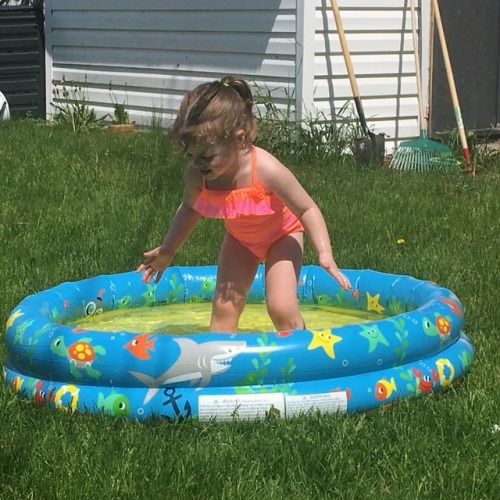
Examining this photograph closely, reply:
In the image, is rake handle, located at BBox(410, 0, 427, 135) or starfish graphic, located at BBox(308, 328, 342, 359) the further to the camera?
rake handle, located at BBox(410, 0, 427, 135)

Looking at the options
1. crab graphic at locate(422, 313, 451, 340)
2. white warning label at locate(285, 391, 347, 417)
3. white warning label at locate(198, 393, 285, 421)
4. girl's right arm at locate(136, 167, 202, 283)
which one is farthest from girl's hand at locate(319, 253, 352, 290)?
girl's right arm at locate(136, 167, 202, 283)

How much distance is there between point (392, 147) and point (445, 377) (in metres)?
6.17

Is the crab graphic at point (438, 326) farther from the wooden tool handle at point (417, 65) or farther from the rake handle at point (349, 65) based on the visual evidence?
the wooden tool handle at point (417, 65)

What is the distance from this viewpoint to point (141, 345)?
334 cm

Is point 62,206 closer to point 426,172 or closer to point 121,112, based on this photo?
point 426,172

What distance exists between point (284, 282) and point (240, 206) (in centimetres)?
34

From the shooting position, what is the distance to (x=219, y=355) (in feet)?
10.8

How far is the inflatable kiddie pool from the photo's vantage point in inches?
130

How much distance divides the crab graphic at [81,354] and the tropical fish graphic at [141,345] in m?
0.09

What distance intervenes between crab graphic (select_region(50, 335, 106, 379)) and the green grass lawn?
15 cm

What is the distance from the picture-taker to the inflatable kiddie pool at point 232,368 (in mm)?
3291

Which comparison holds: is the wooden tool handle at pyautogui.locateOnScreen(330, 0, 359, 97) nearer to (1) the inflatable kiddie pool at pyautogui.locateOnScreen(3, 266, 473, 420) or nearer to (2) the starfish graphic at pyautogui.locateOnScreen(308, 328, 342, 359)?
(1) the inflatable kiddie pool at pyautogui.locateOnScreen(3, 266, 473, 420)

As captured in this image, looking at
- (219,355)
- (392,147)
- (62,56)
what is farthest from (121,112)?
(219,355)

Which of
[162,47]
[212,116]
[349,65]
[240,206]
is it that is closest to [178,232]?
[240,206]
